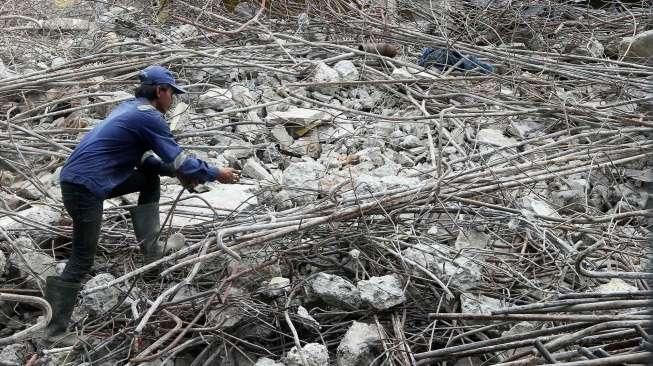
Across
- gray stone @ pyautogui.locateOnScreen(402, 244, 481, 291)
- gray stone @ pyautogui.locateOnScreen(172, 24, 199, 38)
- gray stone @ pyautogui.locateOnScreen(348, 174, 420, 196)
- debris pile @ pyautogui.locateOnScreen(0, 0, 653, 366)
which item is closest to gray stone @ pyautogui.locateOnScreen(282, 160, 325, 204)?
debris pile @ pyautogui.locateOnScreen(0, 0, 653, 366)

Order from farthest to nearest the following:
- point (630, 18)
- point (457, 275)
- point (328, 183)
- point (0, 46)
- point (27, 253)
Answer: point (630, 18), point (0, 46), point (328, 183), point (27, 253), point (457, 275)

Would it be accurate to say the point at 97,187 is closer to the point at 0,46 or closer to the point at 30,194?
the point at 30,194

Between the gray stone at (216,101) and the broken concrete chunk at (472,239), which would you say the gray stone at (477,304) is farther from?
the gray stone at (216,101)

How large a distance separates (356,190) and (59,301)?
6.31ft

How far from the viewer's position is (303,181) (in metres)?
5.41

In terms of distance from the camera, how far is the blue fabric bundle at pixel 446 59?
755cm

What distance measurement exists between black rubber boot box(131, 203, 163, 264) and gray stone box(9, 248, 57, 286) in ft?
2.01

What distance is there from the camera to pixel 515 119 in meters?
6.64

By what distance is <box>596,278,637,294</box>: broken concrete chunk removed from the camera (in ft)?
13.7

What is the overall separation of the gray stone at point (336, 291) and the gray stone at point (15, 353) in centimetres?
168

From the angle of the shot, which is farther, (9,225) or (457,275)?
(9,225)

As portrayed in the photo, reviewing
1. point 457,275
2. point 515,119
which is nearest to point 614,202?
point 515,119

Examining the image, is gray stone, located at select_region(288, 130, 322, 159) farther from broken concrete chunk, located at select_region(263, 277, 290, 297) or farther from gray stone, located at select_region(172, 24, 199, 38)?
gray stone, located at select_region(172, 24, 199, 38)

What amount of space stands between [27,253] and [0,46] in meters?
4.02
